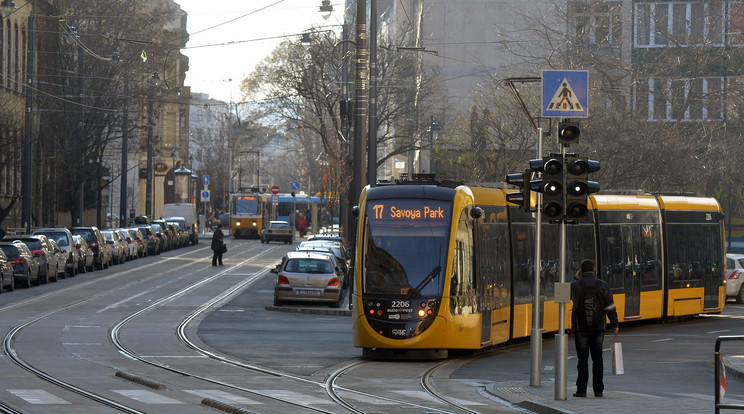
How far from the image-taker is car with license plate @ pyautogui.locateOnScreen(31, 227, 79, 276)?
1877 inches

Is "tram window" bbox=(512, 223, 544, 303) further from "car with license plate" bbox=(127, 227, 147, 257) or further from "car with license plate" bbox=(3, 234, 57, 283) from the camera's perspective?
"car with license plate" bbox=(127, 227, 147, 257)

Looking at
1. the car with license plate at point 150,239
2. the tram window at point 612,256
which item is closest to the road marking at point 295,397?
the tram window at point 612,256

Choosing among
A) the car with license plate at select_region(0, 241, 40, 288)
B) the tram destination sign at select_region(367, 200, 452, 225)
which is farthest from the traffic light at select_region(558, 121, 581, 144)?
the car with license plate at select_region(0, 241, 40, 288)

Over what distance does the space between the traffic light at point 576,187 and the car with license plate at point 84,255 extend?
119 feet

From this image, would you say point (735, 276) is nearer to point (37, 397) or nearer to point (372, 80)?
point (372, 80)

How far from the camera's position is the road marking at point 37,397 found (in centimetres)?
1462

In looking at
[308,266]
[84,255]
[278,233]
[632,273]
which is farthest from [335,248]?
[278,233]

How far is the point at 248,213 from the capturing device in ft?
311

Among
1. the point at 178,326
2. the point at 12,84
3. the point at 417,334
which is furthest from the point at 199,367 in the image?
the point at 12,84

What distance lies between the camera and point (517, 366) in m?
21.0

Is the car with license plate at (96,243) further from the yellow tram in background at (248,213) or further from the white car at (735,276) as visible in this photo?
the yellow tram in background at (248,213)

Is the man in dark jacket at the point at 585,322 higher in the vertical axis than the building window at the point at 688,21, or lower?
lower

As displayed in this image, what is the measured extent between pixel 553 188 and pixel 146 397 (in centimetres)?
526

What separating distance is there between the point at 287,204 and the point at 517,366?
91.7 meters
